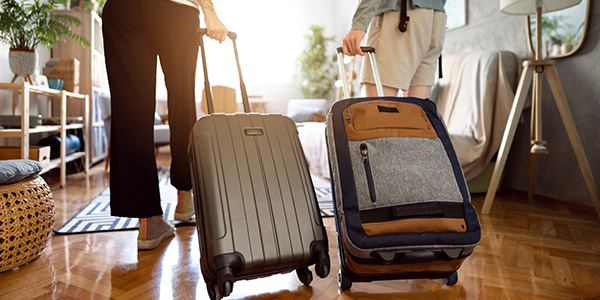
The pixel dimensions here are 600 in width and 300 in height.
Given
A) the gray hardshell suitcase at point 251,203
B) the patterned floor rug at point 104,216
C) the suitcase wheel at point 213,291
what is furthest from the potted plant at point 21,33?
the suitcase wheel at point 213,291

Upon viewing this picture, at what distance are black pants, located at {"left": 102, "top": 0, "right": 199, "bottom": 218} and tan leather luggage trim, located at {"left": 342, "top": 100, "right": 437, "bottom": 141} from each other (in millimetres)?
663

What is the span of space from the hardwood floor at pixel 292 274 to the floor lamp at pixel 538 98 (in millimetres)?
296

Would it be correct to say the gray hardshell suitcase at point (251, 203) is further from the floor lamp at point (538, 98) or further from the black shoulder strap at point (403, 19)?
the floor lamp at point (538, 98)

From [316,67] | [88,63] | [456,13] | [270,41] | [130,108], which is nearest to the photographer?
[130,108]

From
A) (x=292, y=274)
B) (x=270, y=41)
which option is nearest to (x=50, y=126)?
(x=292, y=274)

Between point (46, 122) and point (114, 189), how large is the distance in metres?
1.93

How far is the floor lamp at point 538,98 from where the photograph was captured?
1.89 metres

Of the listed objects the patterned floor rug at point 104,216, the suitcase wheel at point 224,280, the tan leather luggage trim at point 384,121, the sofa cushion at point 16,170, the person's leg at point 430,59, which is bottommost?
the patterned floor rug at point 104,216

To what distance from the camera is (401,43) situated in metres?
1.51

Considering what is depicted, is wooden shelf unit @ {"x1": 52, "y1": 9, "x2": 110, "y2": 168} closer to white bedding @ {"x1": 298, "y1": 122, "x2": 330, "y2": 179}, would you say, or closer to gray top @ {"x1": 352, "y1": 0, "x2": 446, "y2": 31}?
white bedding @ {"x1": 298, "y1": 122, "x2": 330, "y2": 179}

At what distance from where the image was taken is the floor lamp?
1.89 meters

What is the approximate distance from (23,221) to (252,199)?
0.76 m

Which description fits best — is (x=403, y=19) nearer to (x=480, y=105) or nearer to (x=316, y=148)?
(x=480, y=105)

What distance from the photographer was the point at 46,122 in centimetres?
292
